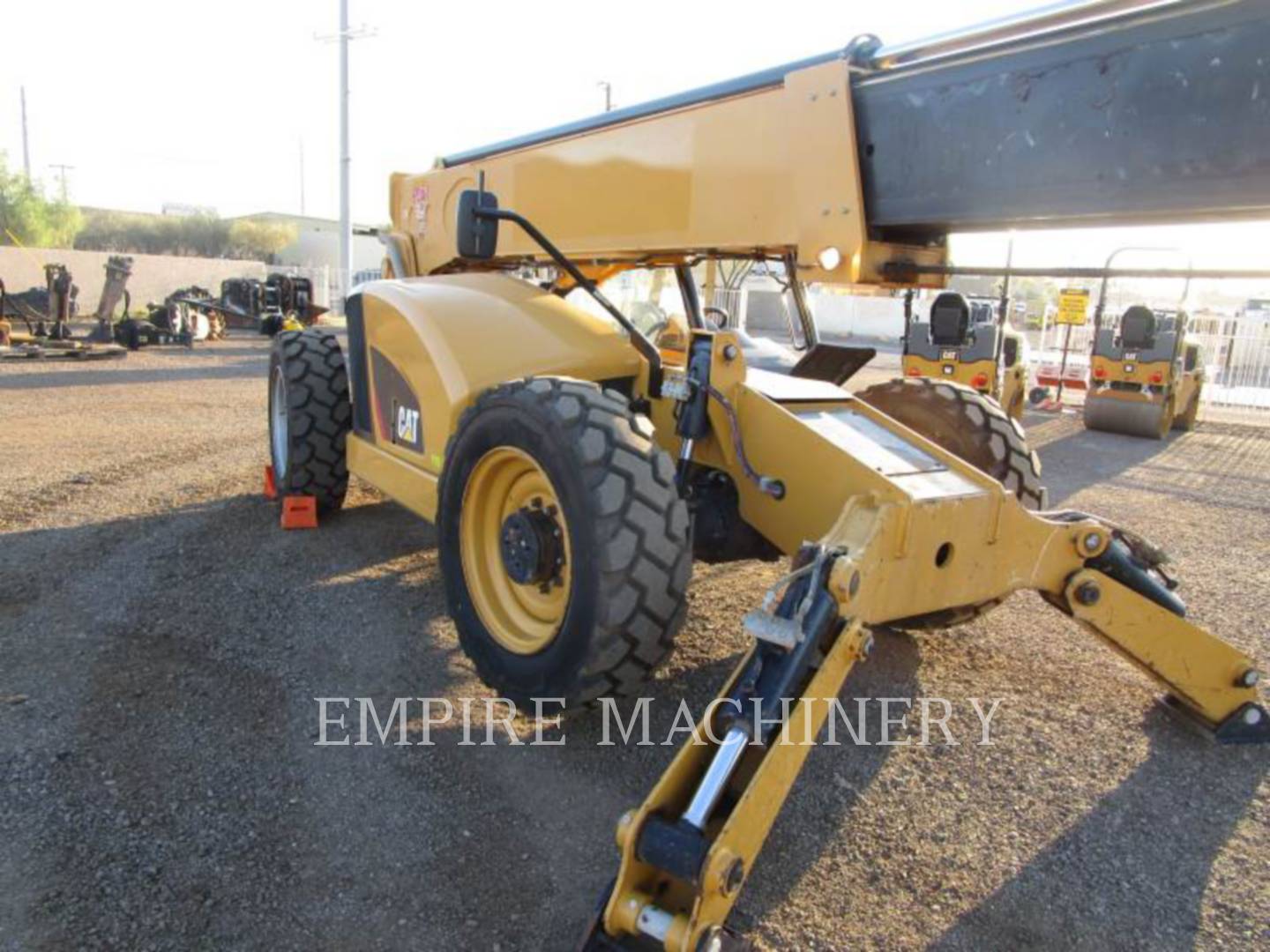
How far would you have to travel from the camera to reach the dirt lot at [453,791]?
2465 millimetres

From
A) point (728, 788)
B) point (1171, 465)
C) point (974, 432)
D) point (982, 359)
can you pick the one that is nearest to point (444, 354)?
point (974, 432)

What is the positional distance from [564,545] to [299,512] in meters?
3.07

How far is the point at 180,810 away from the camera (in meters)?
2.82

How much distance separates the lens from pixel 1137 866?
2.76 metres

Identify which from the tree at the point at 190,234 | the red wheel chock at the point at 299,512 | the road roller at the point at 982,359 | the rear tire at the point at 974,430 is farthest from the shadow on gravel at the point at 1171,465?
the tree at the point at 190,234

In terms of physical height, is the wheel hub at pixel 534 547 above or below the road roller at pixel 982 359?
below

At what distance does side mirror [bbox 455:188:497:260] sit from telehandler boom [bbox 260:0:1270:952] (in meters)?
0.01

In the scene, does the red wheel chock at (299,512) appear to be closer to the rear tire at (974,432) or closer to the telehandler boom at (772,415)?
the telehandler boom at (772,415)

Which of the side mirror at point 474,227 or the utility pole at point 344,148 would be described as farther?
the utility pole at point 344,148

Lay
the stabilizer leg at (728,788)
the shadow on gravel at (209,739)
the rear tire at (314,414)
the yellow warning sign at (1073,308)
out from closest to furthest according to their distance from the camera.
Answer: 1. the stabilizer leg at (728,788)
2. the shadow on gravel at (209,739)
3. the rear tire at (314,414)
4. the yellow warning sign at (1073,308)

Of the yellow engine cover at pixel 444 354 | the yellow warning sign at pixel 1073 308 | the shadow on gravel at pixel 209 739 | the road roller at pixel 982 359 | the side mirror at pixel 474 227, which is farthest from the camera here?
the yellow warning sign at pixel 1073 308

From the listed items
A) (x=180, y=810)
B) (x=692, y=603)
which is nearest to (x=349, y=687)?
(x=180, y=810)

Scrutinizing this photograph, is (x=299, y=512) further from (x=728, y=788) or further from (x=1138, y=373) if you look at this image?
(x=1138, y=373)

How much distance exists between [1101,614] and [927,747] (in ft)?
2.51
